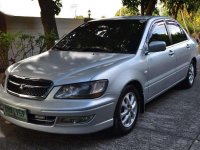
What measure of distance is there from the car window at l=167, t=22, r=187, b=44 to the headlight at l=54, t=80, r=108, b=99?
2.73 meters

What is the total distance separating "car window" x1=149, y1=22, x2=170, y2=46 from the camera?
5.29 m

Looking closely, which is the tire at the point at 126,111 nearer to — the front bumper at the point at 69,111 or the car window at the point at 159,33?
the front bumper at the point at 69,111

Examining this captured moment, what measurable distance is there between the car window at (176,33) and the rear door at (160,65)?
0.91 feet

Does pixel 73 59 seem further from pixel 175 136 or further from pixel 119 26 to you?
pixel 175 136

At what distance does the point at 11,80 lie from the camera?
13.8 feet

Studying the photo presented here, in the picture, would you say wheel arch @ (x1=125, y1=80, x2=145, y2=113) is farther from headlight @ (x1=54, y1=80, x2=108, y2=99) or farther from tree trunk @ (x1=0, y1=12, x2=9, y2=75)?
tree trunk @ (x1=0, y1=12, x2=9, y2=75)

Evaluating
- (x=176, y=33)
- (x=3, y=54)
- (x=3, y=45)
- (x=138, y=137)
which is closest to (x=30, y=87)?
(x=138, y=137)

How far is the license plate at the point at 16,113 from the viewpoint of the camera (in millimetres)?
3863

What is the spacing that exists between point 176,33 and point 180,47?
319mm

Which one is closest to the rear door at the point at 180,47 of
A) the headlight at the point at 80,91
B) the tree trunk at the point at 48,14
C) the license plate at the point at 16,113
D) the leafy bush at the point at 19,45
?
the headlight at the point at 80,91

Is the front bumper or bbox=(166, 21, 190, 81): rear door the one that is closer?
the front bumper

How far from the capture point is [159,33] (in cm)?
556

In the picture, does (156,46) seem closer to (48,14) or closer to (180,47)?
(180,47)

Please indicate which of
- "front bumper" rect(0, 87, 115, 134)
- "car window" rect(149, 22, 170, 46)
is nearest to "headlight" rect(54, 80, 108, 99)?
"front bumper" rect(0, 87, 115, 134)
